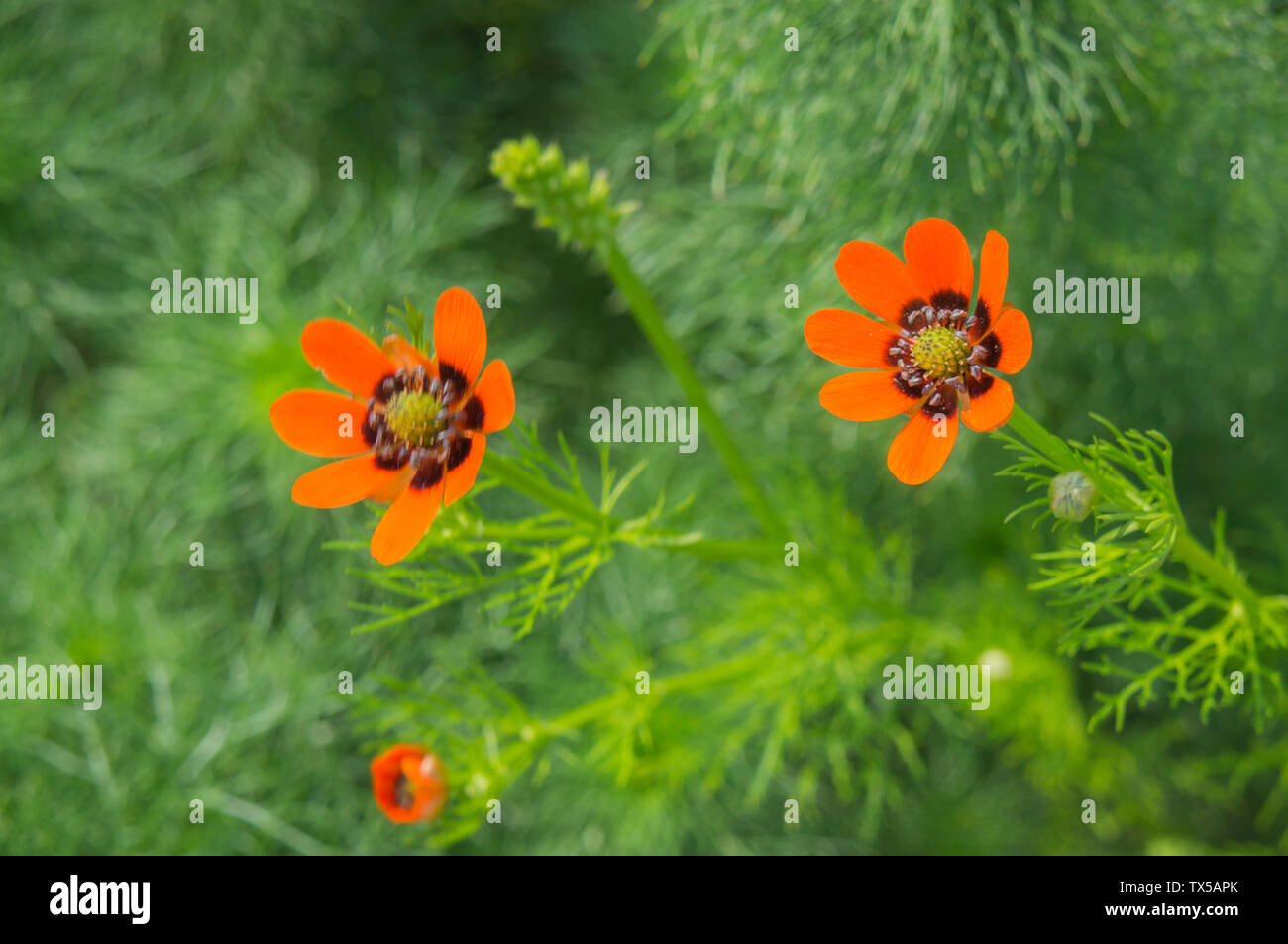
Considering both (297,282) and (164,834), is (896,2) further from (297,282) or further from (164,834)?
(164,834)

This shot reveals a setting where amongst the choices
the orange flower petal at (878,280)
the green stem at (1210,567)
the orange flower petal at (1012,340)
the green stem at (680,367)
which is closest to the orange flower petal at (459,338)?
the green stem at (680,367)

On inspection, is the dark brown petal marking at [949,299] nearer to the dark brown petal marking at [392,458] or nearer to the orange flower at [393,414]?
the orange flower at [393,414]

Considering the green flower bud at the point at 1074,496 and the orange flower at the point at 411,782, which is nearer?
the green flower bud at the point at 1074,496

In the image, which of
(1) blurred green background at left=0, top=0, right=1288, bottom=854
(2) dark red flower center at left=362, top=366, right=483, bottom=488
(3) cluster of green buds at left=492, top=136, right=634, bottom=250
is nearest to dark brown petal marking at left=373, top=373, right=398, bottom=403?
(2) dark red flower center at left=362, top=366, right=483, bottom=488

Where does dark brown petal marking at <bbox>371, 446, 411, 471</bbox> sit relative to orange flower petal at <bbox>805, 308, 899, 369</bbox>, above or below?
below

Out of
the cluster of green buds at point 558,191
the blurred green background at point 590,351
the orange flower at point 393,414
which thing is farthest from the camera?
the blurred green background at point 590,351

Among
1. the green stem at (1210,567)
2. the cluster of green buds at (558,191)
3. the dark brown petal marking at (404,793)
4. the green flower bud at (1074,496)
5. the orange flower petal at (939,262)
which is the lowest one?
the dark brown petal marking at (404,793)

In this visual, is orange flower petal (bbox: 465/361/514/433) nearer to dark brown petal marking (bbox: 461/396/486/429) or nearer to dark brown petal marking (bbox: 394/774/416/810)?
dark brown petal marking (bbox: 461/396/486/429)
